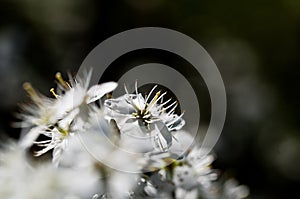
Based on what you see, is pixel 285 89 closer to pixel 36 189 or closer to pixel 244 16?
pixel 244 16

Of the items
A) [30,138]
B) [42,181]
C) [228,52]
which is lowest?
[42,181]

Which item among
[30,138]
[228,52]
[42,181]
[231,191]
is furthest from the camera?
[228,52]

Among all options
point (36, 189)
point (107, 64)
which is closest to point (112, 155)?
point (36, 189)

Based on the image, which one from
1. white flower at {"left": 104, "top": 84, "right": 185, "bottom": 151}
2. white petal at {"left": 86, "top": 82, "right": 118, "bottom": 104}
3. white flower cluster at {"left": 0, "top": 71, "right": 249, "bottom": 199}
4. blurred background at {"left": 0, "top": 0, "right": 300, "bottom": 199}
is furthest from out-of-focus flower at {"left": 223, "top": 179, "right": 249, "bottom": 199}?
blurred background at {"left": 0, "top": 0, "right": 300, "bottom": 199}

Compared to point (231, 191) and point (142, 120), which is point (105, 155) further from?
point (231, 191)

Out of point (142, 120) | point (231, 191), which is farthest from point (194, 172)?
point (231, 191)
